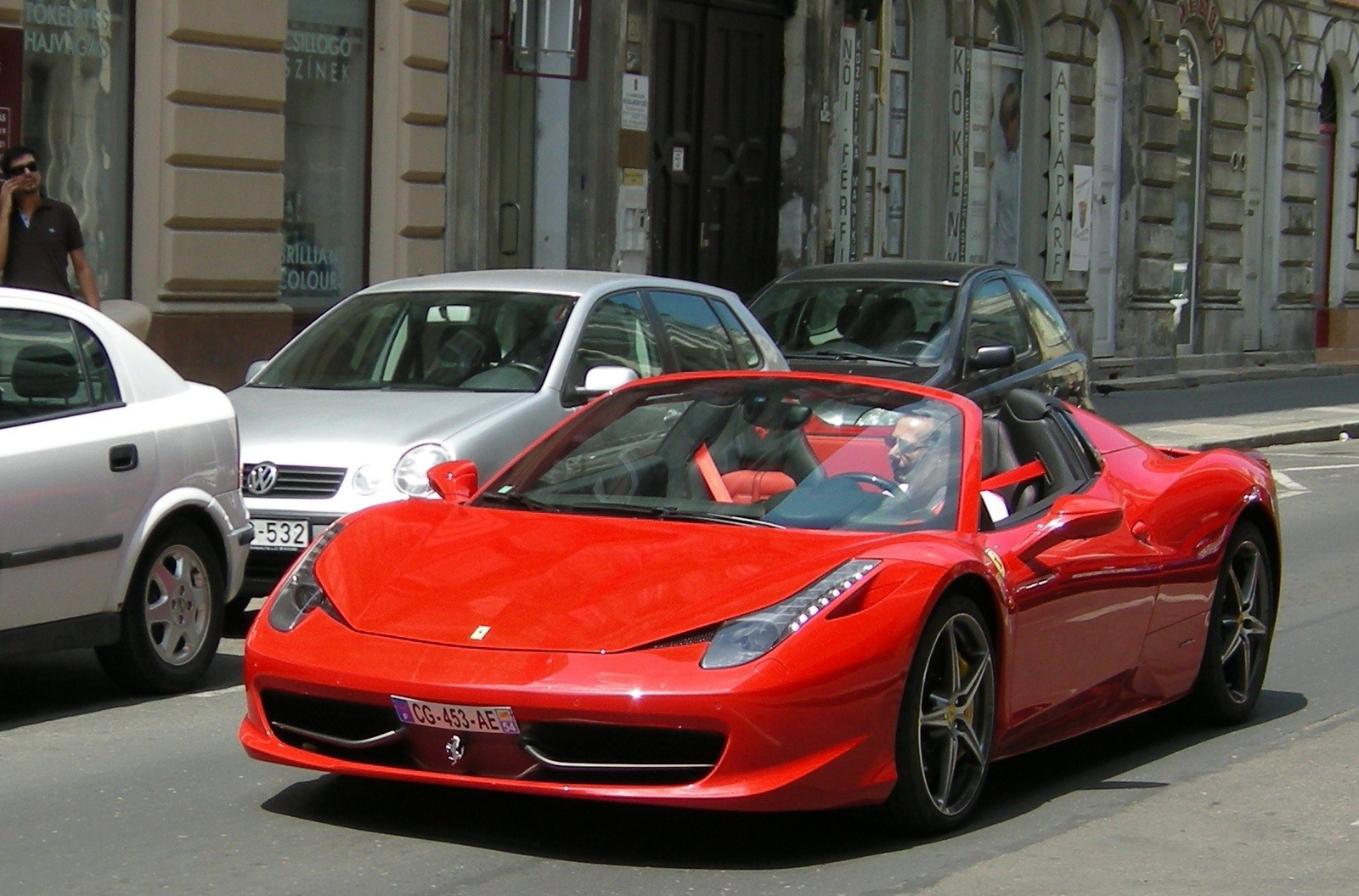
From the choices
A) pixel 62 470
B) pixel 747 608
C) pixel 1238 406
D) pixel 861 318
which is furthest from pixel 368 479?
pixel 1238 406

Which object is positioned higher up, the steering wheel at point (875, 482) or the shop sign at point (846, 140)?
the shop sign at point (846, 140)

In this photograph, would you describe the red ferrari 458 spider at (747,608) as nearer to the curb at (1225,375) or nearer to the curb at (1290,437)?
the curb at (1290,437)

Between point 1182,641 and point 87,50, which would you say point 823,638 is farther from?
point 87,50

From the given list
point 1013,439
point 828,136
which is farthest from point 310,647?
point 828,136

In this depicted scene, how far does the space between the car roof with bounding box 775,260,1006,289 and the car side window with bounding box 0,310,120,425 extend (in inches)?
279

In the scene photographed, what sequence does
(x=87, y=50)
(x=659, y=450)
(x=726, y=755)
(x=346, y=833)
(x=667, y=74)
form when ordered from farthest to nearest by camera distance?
(x=667, y=74), (x=87, y=50), (x=659, y=450), (x=346, y=833), (x=726, y=755)

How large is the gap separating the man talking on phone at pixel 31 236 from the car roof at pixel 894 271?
4.37 meters

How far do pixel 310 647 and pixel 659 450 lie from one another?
1319 millimetres

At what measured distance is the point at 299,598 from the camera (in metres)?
5.97

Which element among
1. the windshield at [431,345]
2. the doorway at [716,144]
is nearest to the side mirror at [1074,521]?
the windshield at [431,345]

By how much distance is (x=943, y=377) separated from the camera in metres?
13.0

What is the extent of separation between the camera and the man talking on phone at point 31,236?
12.9 metres

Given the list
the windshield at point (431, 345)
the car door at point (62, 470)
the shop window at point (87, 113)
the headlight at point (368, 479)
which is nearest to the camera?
the car door at point (62, 470)

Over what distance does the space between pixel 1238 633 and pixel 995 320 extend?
6.16 m
